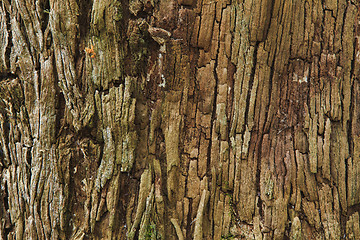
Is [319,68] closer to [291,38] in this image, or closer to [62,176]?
[291,38]

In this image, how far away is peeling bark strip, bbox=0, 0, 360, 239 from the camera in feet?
5.63

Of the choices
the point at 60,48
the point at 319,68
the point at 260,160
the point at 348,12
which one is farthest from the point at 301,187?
the point at 60,48

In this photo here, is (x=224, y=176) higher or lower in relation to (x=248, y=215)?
higher

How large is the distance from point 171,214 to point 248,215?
455 mm

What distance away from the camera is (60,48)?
1.69 metres

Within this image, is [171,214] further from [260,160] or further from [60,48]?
[60,48]

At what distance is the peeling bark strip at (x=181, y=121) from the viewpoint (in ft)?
5.63

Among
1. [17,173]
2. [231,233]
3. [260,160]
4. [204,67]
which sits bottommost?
[231,233]

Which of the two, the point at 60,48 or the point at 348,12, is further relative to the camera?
the point at 348,12

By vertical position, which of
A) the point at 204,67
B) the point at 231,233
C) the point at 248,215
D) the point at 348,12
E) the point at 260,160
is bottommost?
the point at 231,233

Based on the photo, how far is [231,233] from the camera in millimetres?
1765

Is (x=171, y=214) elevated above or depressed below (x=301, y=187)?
below

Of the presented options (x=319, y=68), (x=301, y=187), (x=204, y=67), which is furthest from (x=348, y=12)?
(x=301, y=187)

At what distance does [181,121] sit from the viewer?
1.77m
